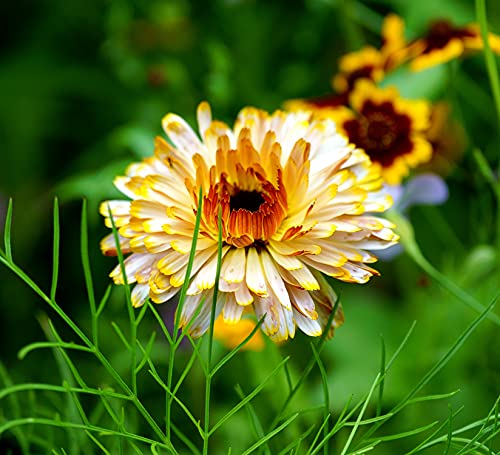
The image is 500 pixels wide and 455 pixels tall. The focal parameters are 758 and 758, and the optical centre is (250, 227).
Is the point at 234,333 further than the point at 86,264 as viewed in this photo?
Yes

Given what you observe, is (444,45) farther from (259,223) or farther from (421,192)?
(259,223)

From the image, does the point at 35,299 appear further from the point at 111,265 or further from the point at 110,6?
the point at 110,6

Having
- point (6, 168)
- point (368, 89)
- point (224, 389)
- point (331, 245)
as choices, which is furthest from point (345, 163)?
point (6, 168)

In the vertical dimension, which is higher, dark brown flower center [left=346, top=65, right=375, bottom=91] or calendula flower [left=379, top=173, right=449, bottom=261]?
dark brown flower center [left=346, top=65, right=375, bottom=91]

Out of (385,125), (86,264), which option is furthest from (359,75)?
(86,264)

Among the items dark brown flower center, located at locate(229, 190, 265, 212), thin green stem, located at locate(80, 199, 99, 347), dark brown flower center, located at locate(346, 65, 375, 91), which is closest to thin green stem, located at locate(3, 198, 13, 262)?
thin green stem, located at locate(80, 199, 99, 347)

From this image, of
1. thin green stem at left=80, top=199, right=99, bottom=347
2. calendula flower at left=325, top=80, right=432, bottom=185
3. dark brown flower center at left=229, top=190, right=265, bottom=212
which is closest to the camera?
thin green stem at left=80, top=199, right=99, bottom=347

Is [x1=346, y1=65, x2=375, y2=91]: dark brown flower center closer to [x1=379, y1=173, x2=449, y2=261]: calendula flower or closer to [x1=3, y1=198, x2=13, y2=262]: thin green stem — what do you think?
[x1=379, y1=173, x2=449, y2=261]: calendula flower
